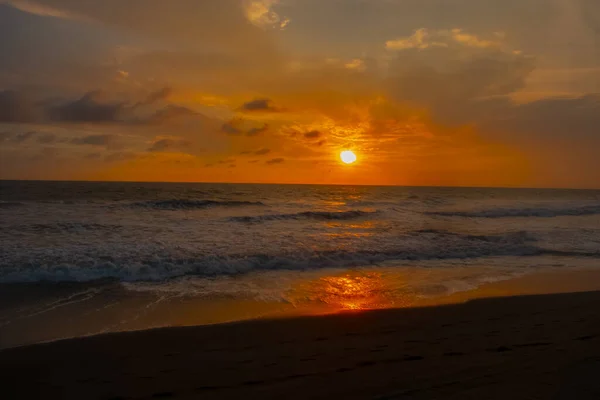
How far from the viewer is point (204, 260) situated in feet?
40.5

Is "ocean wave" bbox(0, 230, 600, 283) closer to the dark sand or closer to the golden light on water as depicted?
the golden light on water

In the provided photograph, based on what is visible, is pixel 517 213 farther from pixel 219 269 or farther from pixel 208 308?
pixel 208 308

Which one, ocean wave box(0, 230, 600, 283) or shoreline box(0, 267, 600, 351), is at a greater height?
ocean wave box(0, 230, 600, 283)

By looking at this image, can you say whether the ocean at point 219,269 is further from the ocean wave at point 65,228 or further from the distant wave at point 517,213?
the distant wave at point 517,213

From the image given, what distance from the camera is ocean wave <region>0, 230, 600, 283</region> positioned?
10.8 m

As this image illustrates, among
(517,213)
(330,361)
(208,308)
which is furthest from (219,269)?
(517,213)

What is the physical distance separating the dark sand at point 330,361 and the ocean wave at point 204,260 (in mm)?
4957

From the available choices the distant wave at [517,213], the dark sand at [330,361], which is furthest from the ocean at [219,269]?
the distant wave at [517,213]

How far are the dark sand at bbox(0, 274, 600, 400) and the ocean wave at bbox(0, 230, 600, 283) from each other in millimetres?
4957

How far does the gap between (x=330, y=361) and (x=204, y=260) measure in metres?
7.59

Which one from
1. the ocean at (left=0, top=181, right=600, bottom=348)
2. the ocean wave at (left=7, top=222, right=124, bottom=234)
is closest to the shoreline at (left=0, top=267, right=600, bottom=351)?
the ocean at (left=0, top=181, right=600, bottom=348)

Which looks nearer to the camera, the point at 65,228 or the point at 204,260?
the point at 204,260

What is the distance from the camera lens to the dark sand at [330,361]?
15.0ft

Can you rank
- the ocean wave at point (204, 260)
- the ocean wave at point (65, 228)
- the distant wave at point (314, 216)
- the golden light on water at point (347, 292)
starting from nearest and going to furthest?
the golden light on water at point (347, 292) < the ocean wave at point (204, 260) < the ocean wave at point (65, 228) < the distant wave at point (314, 216)
